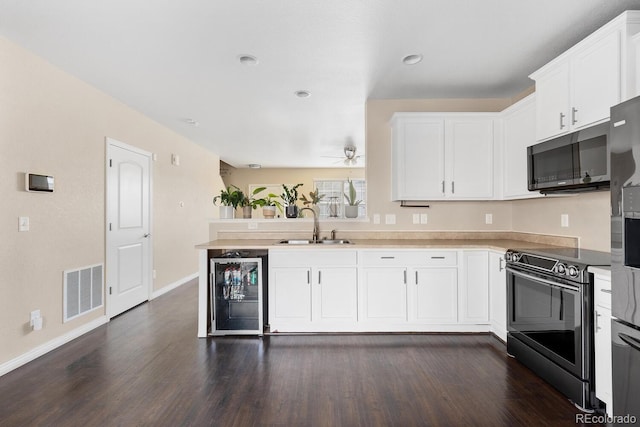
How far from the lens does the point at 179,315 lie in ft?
12.7

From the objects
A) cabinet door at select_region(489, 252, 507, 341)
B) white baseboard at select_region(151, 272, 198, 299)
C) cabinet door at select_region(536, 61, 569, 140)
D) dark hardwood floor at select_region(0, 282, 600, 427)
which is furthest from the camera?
white baseboard at select_region(151, 272, 198, 299)

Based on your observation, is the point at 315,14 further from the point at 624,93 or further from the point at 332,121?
the point at 332,121

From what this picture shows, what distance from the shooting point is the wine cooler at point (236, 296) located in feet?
10.5

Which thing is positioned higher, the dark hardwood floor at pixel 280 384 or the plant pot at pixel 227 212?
the plant pot at pixel 227 212

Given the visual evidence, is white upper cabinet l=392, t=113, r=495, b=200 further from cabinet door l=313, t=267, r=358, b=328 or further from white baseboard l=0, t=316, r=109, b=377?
white baseboard l=0, t=316, r=109, b=377

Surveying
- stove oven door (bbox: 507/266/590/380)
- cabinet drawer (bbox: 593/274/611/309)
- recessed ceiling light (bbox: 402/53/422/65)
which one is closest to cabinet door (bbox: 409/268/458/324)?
stove oven door (bbox: 507/266/590/380)

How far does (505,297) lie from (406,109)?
2197mm

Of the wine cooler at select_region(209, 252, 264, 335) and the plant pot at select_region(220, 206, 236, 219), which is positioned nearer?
the wine cooler at select_region(209, 252, 264, 335)

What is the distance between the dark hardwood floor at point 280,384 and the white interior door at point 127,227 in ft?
2.53

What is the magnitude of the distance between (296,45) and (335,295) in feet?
7.14

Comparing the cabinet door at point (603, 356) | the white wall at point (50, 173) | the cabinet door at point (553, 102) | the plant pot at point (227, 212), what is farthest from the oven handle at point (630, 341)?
the white wall at point (50, 173)

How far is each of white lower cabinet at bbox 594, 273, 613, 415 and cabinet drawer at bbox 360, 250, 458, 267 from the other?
4.25ft

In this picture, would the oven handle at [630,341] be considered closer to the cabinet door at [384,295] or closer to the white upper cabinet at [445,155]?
the cabinet door at [384,295]

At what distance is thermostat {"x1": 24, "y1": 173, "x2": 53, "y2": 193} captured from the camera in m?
2.65
